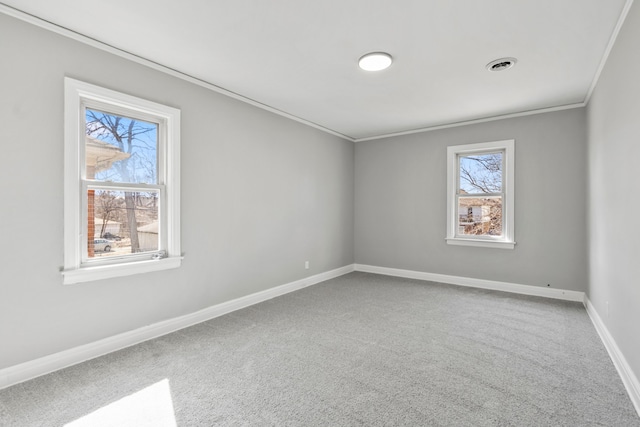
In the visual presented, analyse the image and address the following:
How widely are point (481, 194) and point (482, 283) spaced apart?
132 centimetres

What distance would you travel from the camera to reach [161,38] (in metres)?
2.49

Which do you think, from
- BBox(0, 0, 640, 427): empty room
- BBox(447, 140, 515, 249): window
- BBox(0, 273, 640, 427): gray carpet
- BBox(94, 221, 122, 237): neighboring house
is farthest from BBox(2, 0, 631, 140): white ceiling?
BBox(0, 273, 640, 427): gray carpet

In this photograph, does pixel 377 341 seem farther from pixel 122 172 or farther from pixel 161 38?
pixel 161 38

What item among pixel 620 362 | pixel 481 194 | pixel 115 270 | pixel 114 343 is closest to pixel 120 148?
pixel 115 270

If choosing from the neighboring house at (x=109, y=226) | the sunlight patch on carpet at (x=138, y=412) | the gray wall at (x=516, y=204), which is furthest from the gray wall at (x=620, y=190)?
the neighboring house at (x=109, y=226)

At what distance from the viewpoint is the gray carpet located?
1851 mm

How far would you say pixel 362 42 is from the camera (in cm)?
252

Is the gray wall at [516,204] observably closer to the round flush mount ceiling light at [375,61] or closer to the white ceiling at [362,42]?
the white ceiling at [362,42]

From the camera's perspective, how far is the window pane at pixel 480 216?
466 cm

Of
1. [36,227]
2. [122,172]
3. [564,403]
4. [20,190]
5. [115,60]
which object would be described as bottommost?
[564,403]

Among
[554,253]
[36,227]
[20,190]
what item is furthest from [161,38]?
[554,253]

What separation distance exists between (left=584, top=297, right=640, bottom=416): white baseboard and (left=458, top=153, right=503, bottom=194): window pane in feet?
6.57

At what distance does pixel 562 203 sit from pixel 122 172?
5.08m

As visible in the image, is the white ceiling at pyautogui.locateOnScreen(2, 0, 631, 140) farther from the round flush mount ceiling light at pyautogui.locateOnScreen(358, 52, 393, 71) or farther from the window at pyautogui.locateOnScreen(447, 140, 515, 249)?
the window at pyautogui.locateOnScreen(447, 140, 515, 249)
